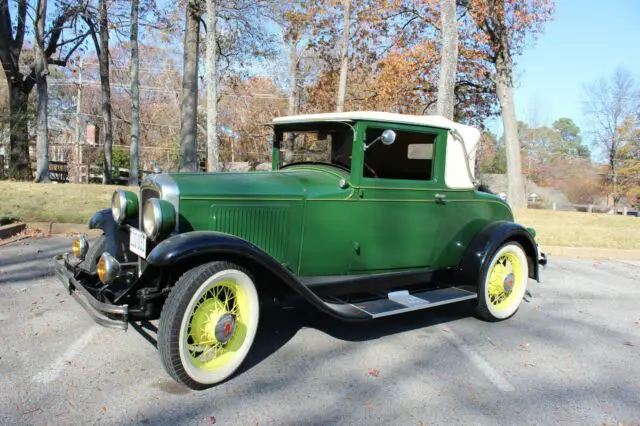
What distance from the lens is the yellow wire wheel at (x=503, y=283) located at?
4523 mm

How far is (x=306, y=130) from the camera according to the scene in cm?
441

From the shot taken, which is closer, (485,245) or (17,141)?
(485,245)

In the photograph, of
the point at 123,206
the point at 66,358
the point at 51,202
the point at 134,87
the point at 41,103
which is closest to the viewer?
the point at 66,358

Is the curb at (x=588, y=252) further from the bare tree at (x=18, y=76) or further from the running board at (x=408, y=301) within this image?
the bare tree at (x=18, y=76)

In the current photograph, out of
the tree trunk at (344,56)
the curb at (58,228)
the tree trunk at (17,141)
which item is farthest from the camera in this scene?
the tree trunk at (344,56)

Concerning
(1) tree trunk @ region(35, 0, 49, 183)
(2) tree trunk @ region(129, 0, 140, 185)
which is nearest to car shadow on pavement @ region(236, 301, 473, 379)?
(1) tree trunk @ region(35, 0, 49, 183)

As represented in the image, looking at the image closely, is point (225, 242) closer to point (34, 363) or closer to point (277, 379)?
point (277, 379)

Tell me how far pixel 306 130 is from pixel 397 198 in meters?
1.06

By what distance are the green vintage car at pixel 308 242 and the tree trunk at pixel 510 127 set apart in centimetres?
1152

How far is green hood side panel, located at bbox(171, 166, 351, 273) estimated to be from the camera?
3348 millimetres

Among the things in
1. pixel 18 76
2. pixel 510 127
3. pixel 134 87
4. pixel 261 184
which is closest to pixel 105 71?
pixel 134 87

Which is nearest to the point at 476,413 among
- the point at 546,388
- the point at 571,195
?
the point at 546,388

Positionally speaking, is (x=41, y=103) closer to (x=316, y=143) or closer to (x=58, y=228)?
(x=58, y=228)

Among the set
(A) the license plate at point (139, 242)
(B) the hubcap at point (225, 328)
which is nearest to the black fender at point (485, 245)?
(B) the hubcap at point (225, 328)
